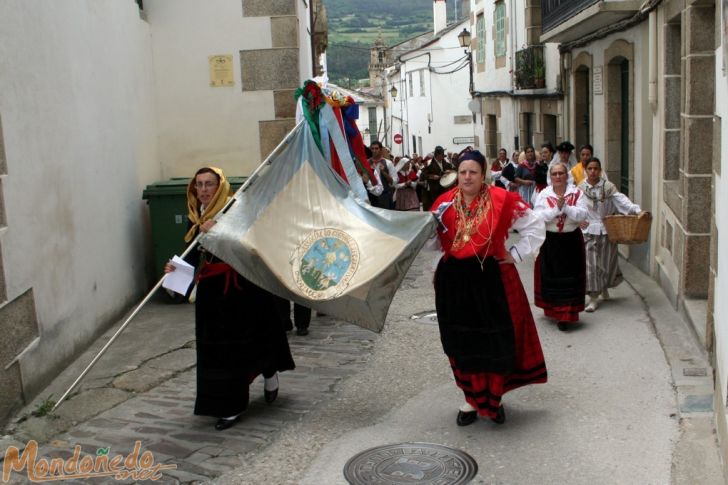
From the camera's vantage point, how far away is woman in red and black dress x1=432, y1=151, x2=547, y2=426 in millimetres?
5738

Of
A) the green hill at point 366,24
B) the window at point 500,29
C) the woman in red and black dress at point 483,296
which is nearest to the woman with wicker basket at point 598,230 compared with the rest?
the woman in red and black dress at point 483,296

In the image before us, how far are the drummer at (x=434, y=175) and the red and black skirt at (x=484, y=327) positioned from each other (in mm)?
10258

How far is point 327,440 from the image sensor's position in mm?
5789

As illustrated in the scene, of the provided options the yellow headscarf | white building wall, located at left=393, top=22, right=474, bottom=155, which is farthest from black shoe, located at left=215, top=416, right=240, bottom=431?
white building wall, located at left=393, top=22, right=474, bottom=155

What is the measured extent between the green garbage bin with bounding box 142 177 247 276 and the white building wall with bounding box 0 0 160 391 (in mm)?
196

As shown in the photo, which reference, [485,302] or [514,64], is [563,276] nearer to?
[485,302]

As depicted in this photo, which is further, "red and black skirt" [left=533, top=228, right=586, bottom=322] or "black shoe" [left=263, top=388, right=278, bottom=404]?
"red and black skirt" [left=533, top=228, right=586, bottom=322]

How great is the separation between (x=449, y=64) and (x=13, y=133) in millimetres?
37089

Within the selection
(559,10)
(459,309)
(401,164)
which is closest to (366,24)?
(401,164)

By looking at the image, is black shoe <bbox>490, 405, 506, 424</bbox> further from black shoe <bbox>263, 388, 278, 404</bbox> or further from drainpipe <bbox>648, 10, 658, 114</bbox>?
drainpipe <bbox>648, 10, 658, 114</bbox>

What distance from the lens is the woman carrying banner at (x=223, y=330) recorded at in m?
5.98

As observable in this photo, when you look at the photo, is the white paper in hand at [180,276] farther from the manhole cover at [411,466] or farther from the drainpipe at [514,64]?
the drainpipe at [514,64]

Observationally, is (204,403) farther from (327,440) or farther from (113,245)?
(113,245)

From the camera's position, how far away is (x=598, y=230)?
9.11 meters
